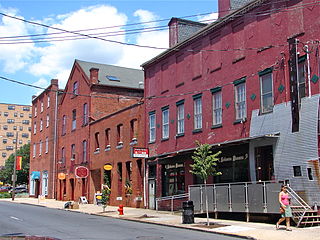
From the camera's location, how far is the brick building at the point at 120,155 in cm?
3061

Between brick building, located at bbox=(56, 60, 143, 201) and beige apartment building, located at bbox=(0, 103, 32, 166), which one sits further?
beige apartment building, located at bbox=(0, 103, 32, 166)

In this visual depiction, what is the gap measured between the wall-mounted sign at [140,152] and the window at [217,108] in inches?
276

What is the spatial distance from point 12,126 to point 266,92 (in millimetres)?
127463

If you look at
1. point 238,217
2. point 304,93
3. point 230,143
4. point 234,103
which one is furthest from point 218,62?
point 238,217

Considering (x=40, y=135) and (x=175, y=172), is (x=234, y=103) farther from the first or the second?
(x=40, y=135)

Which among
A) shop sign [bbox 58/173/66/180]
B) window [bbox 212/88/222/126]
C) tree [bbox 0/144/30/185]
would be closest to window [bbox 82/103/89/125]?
shop sign [bbox 58/173/66/180]

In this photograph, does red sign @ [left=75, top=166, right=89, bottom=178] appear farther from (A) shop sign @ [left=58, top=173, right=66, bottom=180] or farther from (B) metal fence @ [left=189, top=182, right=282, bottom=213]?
(B) metal fence @ [left=189, top=182, right=282, bottom=213]

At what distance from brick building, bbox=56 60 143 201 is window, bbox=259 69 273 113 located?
795 inches

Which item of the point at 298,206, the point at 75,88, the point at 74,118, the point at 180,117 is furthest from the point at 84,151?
the point at 298,206

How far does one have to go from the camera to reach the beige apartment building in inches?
5285

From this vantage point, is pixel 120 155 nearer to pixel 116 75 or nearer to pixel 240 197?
pixel 116 75

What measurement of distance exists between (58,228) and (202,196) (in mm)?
7616

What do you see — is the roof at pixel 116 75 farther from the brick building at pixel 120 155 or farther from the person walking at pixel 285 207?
the person walking at pixel 285 207

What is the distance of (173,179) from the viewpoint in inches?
1046
